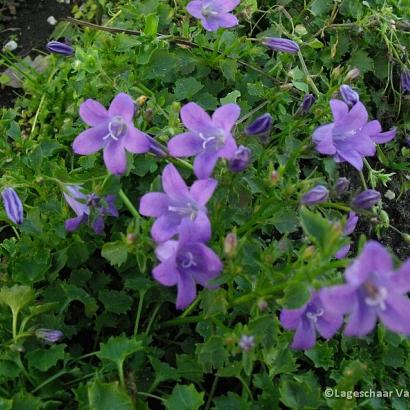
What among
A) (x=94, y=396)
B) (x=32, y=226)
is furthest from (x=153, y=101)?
(x=94, y=396)

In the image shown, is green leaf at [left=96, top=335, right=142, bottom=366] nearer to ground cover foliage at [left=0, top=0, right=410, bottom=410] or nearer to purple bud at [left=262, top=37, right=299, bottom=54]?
ground cover foliage at [left=0, top=0, right=410, bottom=410]

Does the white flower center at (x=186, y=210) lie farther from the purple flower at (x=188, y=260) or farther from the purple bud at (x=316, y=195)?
the purple bud at (x=316, y=195)

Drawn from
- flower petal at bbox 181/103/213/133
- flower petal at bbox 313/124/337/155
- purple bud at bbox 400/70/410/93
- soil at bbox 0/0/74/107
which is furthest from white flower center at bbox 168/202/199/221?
soil at bbox 0/0/74/107

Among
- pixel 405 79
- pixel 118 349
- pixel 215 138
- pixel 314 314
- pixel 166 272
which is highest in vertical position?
pixel 215 138

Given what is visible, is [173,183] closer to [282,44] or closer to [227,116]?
[227,116]

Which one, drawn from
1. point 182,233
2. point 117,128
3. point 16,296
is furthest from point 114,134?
point 16,296

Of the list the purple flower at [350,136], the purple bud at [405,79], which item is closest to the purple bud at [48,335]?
the purple flower at [350,136]

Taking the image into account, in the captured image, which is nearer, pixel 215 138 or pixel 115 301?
pixel 215 138

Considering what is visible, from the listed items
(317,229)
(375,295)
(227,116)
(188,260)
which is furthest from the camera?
(227,116)
